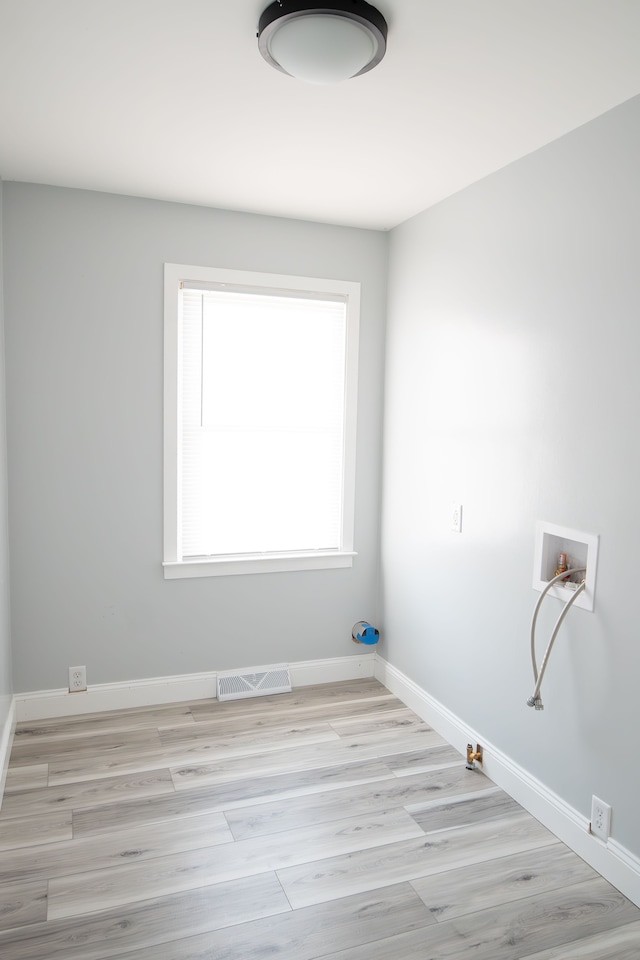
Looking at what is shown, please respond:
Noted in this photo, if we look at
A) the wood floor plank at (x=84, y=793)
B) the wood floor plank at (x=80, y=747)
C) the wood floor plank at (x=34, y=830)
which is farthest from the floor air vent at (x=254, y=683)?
the wood floor plank at (x=34, y=830)

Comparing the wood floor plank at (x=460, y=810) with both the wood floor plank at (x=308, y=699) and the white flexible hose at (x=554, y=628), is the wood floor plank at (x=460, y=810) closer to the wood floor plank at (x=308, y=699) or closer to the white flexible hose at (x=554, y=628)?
the white flexible hose at (x=554, y=628)

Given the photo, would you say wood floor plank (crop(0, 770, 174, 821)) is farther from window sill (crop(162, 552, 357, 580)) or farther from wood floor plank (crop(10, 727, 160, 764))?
window sill (crop(162, 552, 357, 580))

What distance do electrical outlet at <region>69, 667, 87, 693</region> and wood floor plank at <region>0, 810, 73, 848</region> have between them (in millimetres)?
839

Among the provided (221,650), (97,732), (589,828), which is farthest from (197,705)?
(589,828)

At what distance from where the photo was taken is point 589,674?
2.28 m

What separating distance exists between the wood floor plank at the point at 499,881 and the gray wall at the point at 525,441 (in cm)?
21

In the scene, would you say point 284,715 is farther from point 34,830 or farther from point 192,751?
point 34,830

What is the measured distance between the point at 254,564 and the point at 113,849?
155 cm

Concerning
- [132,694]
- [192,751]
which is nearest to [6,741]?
[132,694]

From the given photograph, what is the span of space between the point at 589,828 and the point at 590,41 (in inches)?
94.7

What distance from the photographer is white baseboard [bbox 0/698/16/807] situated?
267 centimetres

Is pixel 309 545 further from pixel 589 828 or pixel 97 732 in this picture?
pixel 589 828

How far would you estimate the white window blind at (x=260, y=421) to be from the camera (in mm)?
3430

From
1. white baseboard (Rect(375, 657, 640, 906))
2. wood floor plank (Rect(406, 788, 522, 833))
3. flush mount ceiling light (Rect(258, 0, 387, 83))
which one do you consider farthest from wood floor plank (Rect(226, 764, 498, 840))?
flush mount ceiling light (Rect(258, 0, 387, 83))
